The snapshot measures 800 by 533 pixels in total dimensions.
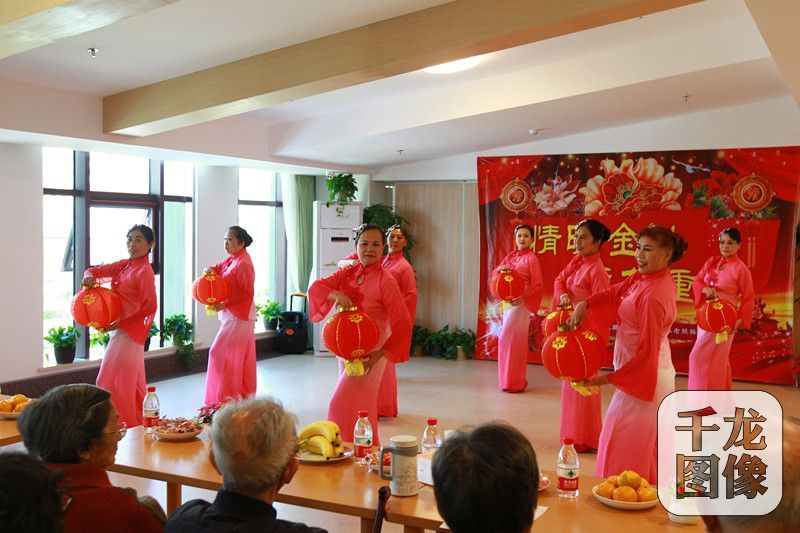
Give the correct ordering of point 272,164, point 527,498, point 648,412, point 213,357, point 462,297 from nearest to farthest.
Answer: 1. point 527,498
2. point 648,412
3. point 213,357
4. point 272,164
5. point 462,297

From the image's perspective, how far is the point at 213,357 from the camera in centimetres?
740

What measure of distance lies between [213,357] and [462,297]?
480cm

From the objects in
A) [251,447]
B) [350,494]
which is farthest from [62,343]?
[251,447]

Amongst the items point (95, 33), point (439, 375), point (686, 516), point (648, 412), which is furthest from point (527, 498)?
point (439, 375)

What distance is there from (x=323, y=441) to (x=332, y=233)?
7.67m

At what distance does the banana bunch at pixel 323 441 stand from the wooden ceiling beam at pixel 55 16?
1958mm

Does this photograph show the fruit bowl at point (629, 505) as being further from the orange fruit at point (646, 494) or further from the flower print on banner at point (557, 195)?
the flower print on banner at point (557, 195)

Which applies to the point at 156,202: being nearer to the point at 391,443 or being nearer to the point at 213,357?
the point at 213,357

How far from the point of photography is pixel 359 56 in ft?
17.3

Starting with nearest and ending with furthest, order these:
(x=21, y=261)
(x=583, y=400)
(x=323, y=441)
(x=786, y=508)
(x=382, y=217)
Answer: (x=786, y=508) < (x=323, y=441) < (x=583, y=400) < (x=21, y=261) < (x=382, y=217)

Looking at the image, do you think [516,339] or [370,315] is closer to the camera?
[370,315]

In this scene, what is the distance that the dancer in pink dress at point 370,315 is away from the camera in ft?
16.8

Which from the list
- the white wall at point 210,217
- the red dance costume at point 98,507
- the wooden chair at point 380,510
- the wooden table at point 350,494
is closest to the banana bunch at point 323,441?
the wooden table at point 350,494

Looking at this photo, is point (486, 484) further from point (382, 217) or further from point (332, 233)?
point (382, 217)
